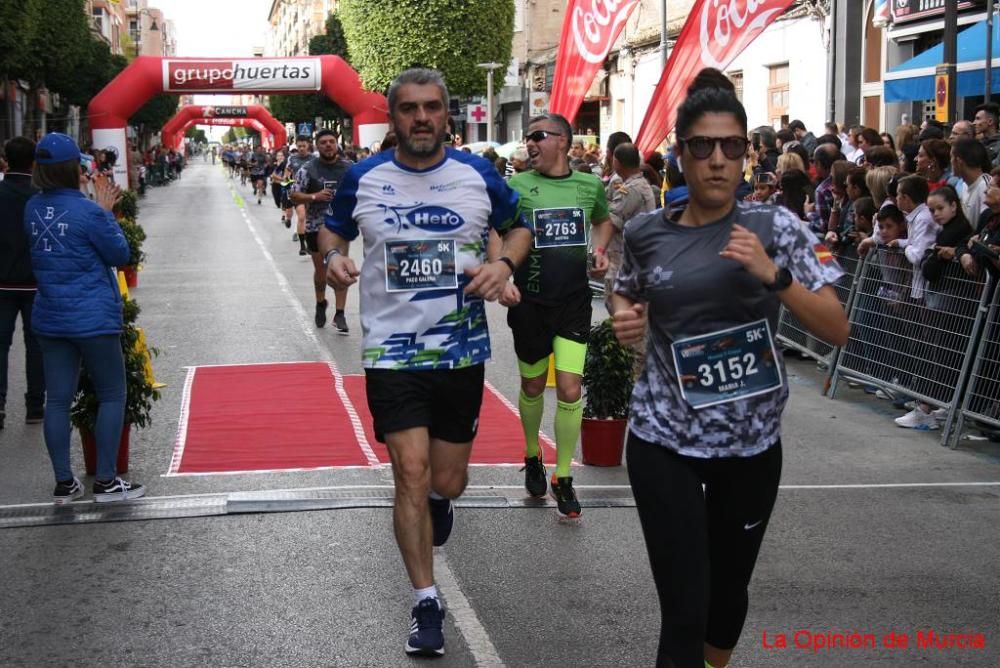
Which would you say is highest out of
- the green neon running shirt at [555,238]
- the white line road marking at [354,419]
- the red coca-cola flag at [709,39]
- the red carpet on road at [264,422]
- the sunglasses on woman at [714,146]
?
the red coca-cola flag at [709,39]

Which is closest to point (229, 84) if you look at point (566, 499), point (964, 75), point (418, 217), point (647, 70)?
point (647, 70)

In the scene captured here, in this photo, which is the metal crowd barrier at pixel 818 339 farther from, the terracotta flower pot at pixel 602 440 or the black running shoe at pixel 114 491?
the black running shoe at pixel 114 491

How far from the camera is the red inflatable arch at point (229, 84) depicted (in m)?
35.1

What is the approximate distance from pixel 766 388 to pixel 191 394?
7.32 metres

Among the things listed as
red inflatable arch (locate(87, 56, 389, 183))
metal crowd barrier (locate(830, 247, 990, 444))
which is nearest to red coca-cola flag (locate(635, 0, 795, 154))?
metal crowd barrier (locate(830, 247, 990, 444))

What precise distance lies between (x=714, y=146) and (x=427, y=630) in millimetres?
2035

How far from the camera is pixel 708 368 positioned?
149 inches

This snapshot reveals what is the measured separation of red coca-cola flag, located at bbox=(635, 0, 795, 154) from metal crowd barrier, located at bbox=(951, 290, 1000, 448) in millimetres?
2717

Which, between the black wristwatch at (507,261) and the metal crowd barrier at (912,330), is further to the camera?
the metal crowd barrier at (912,330)

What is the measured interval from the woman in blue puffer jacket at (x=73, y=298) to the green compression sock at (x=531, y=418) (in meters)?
2.09

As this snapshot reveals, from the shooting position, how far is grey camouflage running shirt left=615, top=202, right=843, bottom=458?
3.76 metres

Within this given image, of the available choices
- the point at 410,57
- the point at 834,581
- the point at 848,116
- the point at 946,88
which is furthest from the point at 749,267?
the point at 410,57

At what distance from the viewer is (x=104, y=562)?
607cm

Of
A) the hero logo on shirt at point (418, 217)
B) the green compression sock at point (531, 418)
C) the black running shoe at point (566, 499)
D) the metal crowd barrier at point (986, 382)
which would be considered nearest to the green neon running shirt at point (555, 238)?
the green compression sock at point (531, 418)
